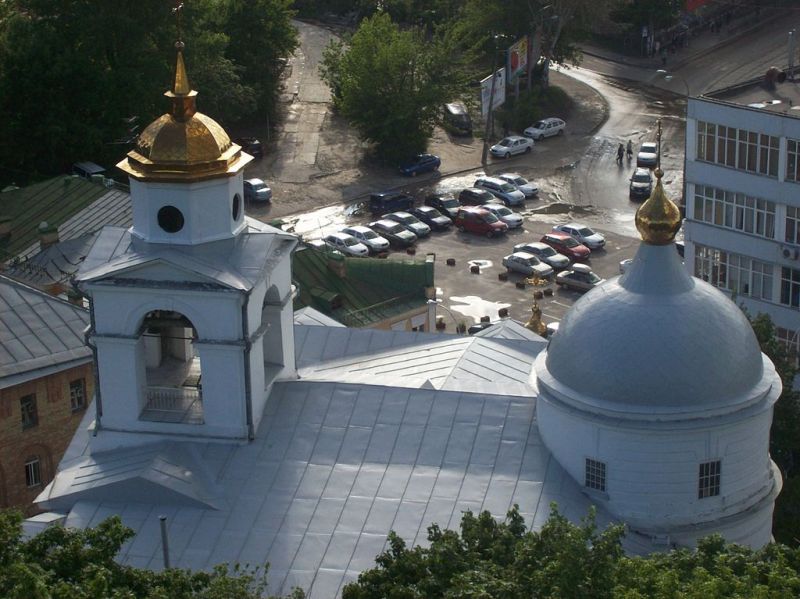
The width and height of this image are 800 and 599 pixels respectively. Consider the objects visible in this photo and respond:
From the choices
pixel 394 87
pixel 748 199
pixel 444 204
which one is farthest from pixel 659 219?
pixel 394 87

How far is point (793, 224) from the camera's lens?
223 ft

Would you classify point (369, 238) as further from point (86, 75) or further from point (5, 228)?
point (5, 228)

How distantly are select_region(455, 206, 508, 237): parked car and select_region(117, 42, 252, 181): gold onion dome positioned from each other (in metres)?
51.7

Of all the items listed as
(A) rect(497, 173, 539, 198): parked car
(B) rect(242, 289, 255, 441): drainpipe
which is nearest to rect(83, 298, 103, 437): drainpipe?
(B) rect(242, 289, 255, 441): drainpipe

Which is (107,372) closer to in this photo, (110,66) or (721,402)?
(721,402)

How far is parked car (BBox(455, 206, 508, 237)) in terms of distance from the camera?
93.5 metres

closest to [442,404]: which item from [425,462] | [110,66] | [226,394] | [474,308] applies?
[425,462]

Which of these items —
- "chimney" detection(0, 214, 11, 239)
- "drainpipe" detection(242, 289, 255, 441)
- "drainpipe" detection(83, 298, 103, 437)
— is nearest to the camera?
"drainpipe" detection(242, 289, 255, 441)

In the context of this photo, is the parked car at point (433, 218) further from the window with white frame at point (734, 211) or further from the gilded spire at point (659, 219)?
the gilded spire at point (659, 219)

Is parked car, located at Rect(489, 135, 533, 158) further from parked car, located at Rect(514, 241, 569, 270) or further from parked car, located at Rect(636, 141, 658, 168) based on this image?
parked car, located at Rect(514, 241, 569, 270)

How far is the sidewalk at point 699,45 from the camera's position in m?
127

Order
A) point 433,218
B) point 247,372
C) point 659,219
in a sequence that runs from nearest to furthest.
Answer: point 659,219
point 247,372
point 433,218

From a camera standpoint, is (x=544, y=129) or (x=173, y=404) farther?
(x=544, y=129)

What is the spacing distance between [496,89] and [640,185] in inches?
→ 575
